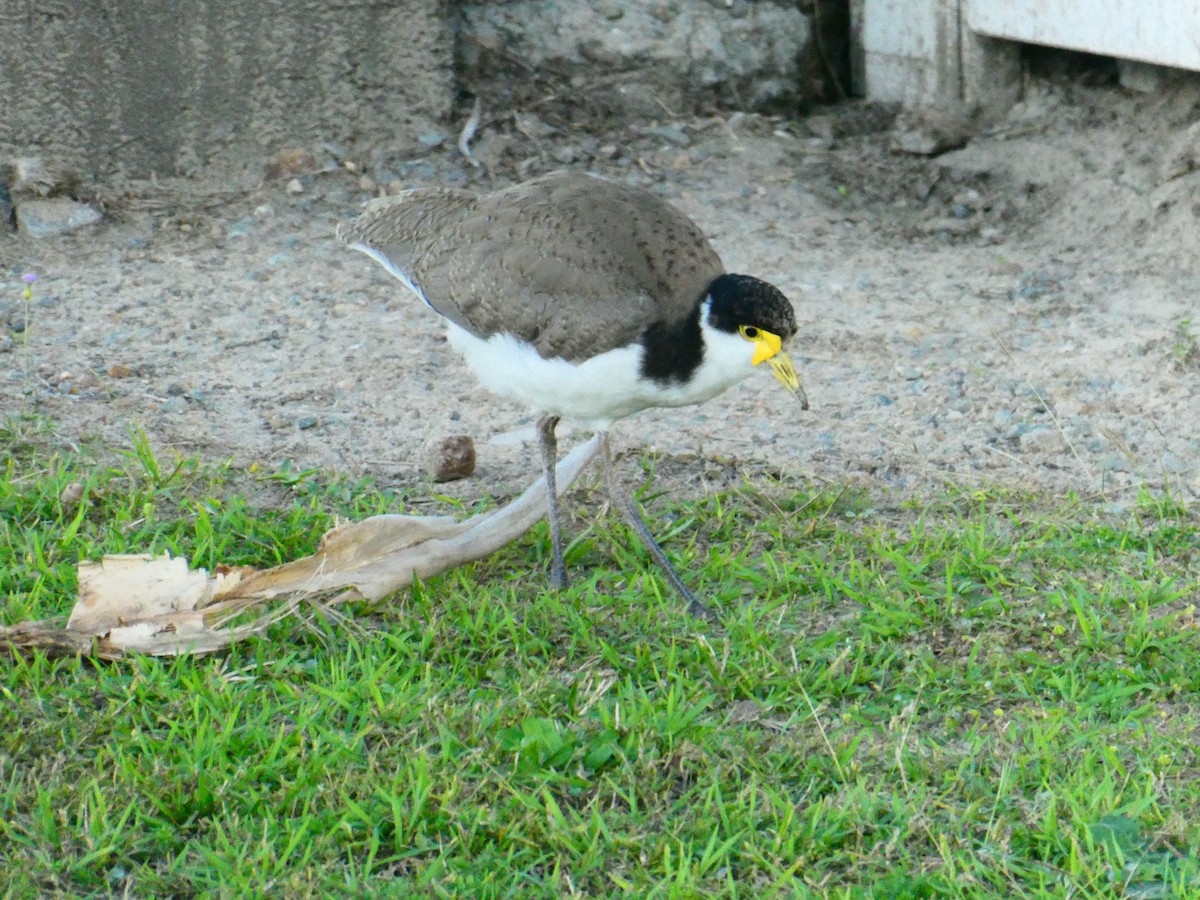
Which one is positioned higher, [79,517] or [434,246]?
[434,246]

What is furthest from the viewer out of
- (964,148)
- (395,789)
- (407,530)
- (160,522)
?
(964,148)

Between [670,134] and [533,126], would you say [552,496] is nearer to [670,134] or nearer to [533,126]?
[533,126]

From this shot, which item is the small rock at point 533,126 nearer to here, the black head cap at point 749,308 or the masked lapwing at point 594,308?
the masked lapwing at point 594,308

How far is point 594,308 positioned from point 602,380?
18 cm

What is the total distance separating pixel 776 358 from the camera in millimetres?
3932

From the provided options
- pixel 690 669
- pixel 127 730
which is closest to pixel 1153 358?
pixel 690 669

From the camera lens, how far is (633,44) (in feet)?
23.8

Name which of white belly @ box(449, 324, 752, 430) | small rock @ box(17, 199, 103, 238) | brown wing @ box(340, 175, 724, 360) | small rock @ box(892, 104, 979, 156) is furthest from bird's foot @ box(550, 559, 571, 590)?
small rock @ box(892, 104, 979, 156)

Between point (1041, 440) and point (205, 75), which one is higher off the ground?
point (205, 75)

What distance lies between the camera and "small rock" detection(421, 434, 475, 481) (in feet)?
15.5

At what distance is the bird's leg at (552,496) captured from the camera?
13.7 ft

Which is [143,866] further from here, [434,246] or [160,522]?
[434,246]

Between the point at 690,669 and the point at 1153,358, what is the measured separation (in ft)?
8.39

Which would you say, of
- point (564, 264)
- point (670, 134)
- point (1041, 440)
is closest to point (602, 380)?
point (564, 264)
